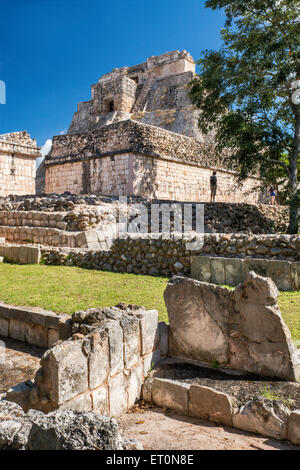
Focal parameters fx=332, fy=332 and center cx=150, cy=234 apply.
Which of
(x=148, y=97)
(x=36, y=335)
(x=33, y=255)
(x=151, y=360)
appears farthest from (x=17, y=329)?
(x=148, y=97)

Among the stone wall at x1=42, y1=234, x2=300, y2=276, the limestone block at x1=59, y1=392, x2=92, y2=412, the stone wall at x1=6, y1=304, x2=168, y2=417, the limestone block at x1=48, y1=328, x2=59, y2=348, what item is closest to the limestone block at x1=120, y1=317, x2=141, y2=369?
the stone wall at x1=6, y1=304, x2=168, y2=417

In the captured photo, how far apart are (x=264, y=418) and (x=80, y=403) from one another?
4.92 feet

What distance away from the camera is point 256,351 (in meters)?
3.41

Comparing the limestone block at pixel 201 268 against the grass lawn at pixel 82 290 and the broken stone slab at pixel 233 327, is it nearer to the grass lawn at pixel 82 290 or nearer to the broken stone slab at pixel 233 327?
the grass lawn at pixel 82 290

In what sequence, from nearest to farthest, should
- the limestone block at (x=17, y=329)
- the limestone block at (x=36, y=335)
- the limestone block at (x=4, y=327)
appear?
the limestone block at (x=36, y=335), the limestone block at (x=17, y=329), the limestone block at (x=4, y=327)

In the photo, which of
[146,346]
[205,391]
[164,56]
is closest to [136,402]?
[146,346]

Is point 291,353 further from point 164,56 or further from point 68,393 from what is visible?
point 164,56

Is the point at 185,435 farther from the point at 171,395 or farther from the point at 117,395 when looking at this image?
the point at 117,395

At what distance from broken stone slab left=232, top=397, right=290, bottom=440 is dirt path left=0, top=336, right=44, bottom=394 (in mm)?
2441

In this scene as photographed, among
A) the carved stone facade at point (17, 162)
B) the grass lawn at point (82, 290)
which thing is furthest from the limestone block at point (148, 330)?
the carved stone facade at point (17, 162)

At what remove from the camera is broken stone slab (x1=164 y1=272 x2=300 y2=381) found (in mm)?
3301

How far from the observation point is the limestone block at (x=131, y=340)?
10.9 feet

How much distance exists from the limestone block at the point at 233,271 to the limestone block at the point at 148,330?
142 inches
